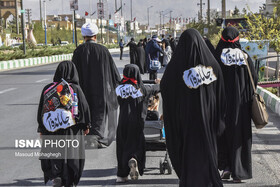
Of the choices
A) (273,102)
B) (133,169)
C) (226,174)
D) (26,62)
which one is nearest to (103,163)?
(133,169)

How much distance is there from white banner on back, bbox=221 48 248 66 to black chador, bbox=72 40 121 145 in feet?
9.17

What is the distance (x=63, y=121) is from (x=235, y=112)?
201cm

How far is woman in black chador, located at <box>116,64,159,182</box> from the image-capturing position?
6.64m

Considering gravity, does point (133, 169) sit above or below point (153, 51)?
below

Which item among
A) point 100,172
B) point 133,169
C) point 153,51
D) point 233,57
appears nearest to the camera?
point 133,169

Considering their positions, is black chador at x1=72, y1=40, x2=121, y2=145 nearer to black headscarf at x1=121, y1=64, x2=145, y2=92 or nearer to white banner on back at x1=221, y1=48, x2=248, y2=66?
black headscarf at x1=121, y1=64, x2=145, y2=92

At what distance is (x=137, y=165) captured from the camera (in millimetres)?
6586

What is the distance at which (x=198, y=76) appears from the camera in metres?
5.07

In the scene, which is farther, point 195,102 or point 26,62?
point 26,62

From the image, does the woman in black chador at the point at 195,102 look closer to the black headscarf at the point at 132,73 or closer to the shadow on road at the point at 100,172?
the black headscarf at the point at 132,73

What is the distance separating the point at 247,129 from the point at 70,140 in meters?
2.07

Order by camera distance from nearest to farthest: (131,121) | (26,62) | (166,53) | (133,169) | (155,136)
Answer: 1. (133,169)
2. (131,121)
3. (155,136)
4. (166,53)
5. (26,62)

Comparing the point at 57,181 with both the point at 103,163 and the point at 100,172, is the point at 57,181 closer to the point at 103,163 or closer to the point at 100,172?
the point at 100,172

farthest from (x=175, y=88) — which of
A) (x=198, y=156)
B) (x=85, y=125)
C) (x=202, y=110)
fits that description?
(x=85, y=125)
